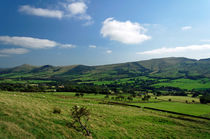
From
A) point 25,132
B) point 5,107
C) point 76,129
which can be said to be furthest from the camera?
point 5,107

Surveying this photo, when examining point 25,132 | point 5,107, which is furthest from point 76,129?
point 5,107

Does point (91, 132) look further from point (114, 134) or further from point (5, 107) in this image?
point (5, 107)

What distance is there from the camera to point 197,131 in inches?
1492

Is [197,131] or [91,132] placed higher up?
[91,132]

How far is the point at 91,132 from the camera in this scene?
2664 centimetres

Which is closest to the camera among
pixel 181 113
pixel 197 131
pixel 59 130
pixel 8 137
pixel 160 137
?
pixel 8 137

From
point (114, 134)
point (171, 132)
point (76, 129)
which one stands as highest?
point (76, 129)

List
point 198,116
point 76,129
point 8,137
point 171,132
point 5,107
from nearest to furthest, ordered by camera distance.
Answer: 1. point 8,137
2. point 76,129
3. point 5,107
4. point 171,132
5. point 198,116

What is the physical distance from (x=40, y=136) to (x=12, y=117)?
317 inches

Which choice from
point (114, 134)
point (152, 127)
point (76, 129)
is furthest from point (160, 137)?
point (76, 129)

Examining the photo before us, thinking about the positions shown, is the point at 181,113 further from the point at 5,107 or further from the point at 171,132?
the point at 5,107

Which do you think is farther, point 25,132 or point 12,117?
point 12,117

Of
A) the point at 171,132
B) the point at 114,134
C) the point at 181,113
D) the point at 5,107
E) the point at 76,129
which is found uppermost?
the point at 5,107

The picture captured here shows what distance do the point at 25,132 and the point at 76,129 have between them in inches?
364
